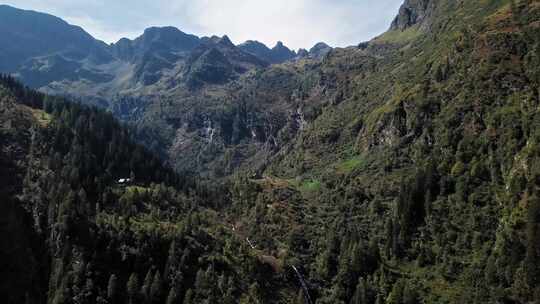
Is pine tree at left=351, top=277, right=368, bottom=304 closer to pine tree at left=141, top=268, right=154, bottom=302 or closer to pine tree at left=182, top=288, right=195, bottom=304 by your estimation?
pine tree at left=182, top=288, right=195, bottom=304

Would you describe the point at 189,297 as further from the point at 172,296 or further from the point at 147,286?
the point at 147,286

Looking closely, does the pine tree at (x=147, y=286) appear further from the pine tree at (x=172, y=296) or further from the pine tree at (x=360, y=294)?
the pine tree at (x=360, y=294)

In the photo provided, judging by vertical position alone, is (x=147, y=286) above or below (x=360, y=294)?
above

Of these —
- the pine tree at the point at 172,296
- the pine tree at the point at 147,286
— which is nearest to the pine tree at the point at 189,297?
the pine tree at the point at 172,296

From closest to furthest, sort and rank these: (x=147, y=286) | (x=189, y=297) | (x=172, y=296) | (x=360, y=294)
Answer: (x=189, y=297), (x=172, y=296), (x=147, y=286), (x=360, y=294)

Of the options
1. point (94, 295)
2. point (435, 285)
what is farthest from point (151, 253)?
point (435, 285)

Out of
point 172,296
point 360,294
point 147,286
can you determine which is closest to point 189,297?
point 172,296

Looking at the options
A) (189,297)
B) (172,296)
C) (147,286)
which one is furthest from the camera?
(147,286)

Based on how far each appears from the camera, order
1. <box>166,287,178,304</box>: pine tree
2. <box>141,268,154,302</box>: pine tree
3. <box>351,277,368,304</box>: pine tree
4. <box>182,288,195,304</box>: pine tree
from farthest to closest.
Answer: <box>351,277,368,304</box>: pine tree, <box>141,268,154,302</box>: pine tree, <box>166,287,178,304</box>: pine tree, <box>182,288,195,304</box>: pine tree

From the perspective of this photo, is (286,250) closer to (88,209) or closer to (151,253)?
(151,253)

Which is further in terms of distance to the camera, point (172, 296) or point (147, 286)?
point (147, 286)

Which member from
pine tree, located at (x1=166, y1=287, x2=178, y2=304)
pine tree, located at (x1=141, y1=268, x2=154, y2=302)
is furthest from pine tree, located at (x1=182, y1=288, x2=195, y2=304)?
pine tree, located at (x1=141, y1=268, x2=154, y2=302)
